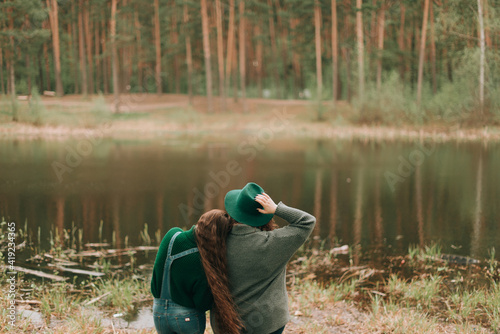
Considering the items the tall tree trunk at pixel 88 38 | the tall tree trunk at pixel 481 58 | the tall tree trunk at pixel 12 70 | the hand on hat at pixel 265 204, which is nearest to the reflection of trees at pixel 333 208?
the hand on hat at pixel 265 204

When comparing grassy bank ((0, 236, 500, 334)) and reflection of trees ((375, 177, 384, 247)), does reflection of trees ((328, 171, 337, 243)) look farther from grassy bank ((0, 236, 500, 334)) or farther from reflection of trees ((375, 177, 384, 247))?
grassy bank ((0, 236, 500, 334))

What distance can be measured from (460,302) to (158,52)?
3808 cm

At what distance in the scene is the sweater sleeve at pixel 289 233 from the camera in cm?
262

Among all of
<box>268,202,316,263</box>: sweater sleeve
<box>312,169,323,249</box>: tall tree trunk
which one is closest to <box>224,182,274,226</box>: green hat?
<box>268,202,316,263</box>: sweater sleeve

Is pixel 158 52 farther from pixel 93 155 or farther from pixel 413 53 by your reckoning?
pixel 93 155

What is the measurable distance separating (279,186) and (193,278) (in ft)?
38.9

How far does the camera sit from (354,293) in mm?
6105

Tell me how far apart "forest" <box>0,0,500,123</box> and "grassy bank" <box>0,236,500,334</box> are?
66.6 ft

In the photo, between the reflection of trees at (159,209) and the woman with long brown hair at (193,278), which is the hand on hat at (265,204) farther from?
the reflection of trees at (159,209)

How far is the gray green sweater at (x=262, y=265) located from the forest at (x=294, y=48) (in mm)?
24982

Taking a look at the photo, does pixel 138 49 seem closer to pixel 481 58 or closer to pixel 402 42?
pixel 402 42

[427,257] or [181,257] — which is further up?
[181,257]

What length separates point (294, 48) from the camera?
3675 centimetres

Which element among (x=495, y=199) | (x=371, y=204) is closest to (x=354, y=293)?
(x=371, y=204)
